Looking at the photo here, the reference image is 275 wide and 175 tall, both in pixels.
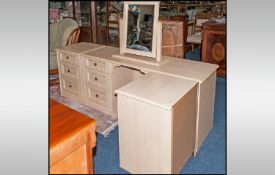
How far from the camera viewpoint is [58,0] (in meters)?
1.01

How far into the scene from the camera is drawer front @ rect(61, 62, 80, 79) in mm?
1805

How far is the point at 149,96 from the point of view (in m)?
1.05

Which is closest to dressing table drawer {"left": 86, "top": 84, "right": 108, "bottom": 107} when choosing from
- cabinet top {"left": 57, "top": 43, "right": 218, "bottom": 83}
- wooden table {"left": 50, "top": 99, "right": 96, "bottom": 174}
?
cabinet top {"left": 57, "top": 43, "right": 218, "bottom": 83}

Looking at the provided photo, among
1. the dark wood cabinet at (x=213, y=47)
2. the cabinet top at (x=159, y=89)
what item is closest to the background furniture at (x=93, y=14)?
the cabinet top at (x=159, y=89)

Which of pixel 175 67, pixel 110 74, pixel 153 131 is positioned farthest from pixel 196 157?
pixel 110 74

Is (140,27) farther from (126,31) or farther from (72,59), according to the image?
(72,59)

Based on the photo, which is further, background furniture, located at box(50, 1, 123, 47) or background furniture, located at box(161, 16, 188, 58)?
background furniture, located at box(161, 16, 188, 58)

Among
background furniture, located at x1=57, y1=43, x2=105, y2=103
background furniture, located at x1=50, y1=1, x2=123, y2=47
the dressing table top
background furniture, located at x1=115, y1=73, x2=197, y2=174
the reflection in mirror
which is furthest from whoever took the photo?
background furniture, located at x1=57, y1=43, x2=105, y2=103

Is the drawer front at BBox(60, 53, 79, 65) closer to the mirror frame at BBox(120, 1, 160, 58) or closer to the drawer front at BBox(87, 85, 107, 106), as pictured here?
the drawer front at BBox(87, 85, 107, 106)

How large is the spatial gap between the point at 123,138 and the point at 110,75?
3.03 ft

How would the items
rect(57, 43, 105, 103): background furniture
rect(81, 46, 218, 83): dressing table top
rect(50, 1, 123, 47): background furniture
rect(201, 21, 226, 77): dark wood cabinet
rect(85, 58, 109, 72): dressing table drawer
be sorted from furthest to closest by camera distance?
rect(201, 21, 226, 77): dark wood cabinet
rect(85, 58, 109, 72): dressing table drawer
rect(57, 43, 105, 103): background furniture
rect(81, 46, 218, 83): dressing table top
rect(50, 1, 123, 47): background furniture

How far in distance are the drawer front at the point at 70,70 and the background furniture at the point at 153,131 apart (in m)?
0.84

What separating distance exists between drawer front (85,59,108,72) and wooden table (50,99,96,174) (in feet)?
2.62

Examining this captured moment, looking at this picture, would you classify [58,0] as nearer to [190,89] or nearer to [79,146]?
[79,146]
